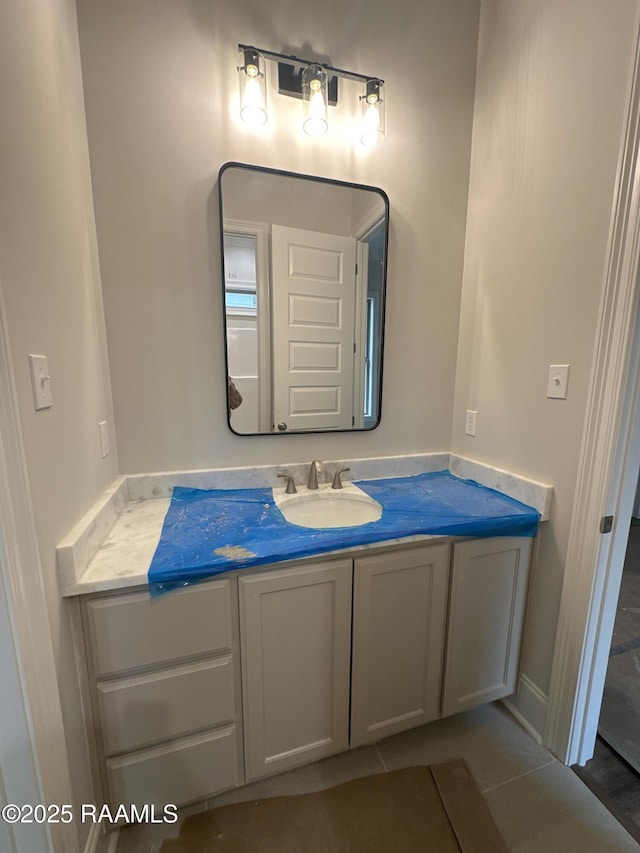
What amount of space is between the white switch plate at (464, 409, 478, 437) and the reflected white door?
55 centimetres

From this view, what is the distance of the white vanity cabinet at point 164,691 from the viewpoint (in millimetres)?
941

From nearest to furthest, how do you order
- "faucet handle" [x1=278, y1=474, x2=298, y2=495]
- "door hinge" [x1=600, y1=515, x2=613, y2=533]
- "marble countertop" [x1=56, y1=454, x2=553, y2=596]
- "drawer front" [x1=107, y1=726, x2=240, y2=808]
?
1. "marble countertop" [x1=56, y1=454, x2=553, y2=596]
2. "drawer front" [x1=107, y1=726, x2=240, y2=808]
3. "door hinge" [x1=600, y1=515, x2=613, y2=533]
4. "faucet handle" [x1=278, y1=474, x2=298, y2=495]

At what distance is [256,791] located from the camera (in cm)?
119

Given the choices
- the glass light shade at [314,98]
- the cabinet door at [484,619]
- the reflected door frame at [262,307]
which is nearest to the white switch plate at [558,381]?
the cabinet door at [484,619]

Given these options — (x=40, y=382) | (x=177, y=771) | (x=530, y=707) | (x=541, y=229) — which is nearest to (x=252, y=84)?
(x=541, y=229)

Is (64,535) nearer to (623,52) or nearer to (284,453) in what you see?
(284,453)

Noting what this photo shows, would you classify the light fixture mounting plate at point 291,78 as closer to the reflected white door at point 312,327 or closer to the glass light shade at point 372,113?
the glass light shade at point 372,113

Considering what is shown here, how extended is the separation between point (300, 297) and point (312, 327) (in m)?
0.13

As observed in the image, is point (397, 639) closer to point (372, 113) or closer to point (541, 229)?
point (541, 229)

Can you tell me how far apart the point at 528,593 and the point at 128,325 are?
1777mm

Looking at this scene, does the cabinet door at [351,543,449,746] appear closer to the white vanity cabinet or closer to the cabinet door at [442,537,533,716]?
the cabinet door at [442,537,533,716]

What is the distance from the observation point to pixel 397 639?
1.22m

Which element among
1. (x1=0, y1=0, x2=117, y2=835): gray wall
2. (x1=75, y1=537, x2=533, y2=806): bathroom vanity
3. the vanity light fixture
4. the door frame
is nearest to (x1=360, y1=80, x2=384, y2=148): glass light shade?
the vanity light fixture

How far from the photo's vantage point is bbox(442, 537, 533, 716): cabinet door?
1269mm
